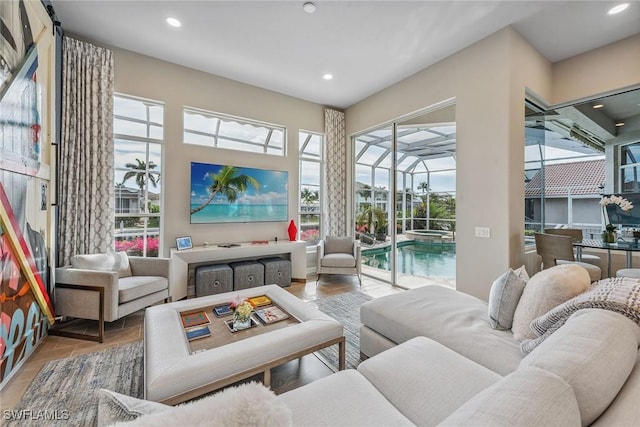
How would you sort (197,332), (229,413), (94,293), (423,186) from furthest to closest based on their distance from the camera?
(423,186) → (94,293) → (197,332) → (229,413)

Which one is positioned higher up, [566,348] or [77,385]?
[566,348]

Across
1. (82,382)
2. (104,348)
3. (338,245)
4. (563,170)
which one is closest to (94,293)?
(104,348)

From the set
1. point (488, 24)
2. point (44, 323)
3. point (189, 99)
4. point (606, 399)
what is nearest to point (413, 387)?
point (606, 399)

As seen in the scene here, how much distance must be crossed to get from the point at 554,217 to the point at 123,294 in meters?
5.50

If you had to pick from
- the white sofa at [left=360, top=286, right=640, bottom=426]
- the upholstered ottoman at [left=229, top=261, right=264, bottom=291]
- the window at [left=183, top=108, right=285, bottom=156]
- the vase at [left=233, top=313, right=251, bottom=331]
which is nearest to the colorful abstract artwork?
the vase at [left=233, top=313, right=251, bottom=331]

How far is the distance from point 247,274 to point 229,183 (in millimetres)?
1499

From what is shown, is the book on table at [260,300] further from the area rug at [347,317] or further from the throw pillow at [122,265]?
the throw pillow at [122,265]

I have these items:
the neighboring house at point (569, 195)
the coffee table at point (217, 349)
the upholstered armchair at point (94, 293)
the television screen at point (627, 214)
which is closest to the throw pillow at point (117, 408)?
the coffee table at point (217, 349)

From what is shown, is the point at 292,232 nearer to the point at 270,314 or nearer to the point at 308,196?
the point at 308,196

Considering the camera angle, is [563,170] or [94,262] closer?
[94,262]

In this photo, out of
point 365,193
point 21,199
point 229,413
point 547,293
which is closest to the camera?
point 229,413

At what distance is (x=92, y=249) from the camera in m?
3.09

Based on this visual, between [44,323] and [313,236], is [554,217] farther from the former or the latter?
[44,323]

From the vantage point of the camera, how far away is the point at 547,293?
58.7 inches
